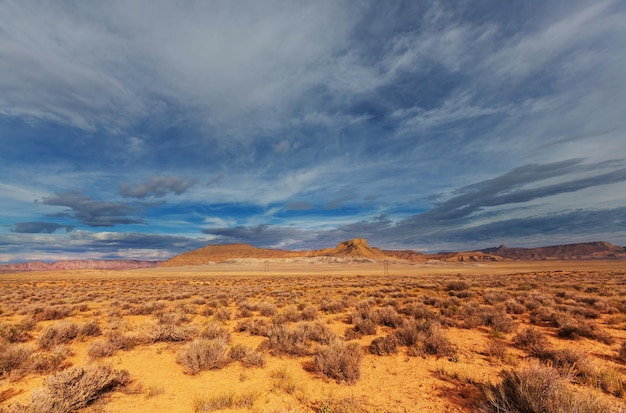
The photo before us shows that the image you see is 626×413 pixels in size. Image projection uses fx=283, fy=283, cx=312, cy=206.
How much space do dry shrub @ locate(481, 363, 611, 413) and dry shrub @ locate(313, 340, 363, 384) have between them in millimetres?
2641

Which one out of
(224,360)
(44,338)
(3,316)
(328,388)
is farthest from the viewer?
(3,316)

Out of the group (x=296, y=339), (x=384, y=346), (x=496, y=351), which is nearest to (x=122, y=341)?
(x=296, y=339)

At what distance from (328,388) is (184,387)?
3187mm

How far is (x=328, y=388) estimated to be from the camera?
234 inches

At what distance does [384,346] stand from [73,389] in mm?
7049

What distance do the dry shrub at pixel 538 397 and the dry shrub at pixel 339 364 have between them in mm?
2641

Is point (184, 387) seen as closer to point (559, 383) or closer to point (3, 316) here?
point (559, 383)

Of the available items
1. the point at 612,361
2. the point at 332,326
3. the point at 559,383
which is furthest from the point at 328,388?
the point at 612,361

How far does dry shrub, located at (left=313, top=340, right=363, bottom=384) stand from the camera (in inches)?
246

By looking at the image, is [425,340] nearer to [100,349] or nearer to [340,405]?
[340,405]

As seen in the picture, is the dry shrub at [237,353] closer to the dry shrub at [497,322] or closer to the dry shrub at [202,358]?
the dry shrub at [202,358]

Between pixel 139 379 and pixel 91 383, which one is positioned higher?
pixel 91 383

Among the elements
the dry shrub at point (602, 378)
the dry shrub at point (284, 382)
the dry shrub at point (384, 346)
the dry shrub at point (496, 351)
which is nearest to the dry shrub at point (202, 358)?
the dry shrub at point (284, 382)

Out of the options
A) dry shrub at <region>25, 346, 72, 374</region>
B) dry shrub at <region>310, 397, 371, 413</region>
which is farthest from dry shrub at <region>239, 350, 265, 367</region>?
dry shrub at <region>25, 346, 72, 374</region>
